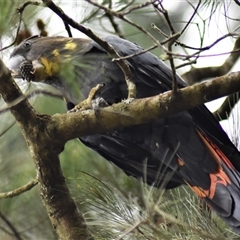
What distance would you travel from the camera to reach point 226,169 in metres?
1.78

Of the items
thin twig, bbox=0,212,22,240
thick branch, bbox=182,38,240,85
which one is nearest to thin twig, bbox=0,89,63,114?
thin twig, bbox=0,212,22,240

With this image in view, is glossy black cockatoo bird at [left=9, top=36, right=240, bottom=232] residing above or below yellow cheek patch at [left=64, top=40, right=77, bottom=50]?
below

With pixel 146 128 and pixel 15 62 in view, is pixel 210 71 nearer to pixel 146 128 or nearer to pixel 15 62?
pixel 146 128

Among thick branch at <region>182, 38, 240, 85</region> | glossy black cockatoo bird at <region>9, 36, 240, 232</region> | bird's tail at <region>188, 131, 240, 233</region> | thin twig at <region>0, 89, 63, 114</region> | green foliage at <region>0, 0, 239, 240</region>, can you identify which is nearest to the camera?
green foliage at <region>0, 0, 239, 240</region>

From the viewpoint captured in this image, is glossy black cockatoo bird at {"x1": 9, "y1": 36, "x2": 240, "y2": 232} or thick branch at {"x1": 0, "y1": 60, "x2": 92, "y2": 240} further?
glossy black cockatoo bird at {"x1": 9, "y1": 36, "x2": 240, "y2": 232}

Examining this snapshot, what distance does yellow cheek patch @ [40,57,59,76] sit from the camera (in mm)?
1766

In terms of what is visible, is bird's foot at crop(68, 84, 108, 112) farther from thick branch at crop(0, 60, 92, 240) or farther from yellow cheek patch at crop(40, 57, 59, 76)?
yellow cheek patch at crop(40, 57, 59, 76)

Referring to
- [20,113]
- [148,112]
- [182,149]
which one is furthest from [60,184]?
[182,149]

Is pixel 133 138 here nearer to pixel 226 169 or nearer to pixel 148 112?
pixel 226 169

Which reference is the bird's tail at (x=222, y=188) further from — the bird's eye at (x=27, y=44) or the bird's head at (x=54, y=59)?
the bird's eye at (x=27, y=44)

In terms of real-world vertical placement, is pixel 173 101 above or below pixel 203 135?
above

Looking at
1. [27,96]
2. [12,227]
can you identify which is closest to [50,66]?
[27,96]

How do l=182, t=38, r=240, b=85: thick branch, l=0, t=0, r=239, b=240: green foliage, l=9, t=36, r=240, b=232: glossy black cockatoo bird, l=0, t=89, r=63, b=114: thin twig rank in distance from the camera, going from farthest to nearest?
l=182, t=38, r=240, b=85: thick branch < l=9, t=36, r=240, b=232: glossy black cockatoo bird < l=0, t=89, r=63, b=114: thin twig < l=0, t=0, r=239, b=240: green foliage

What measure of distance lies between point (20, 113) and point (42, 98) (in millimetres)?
422
